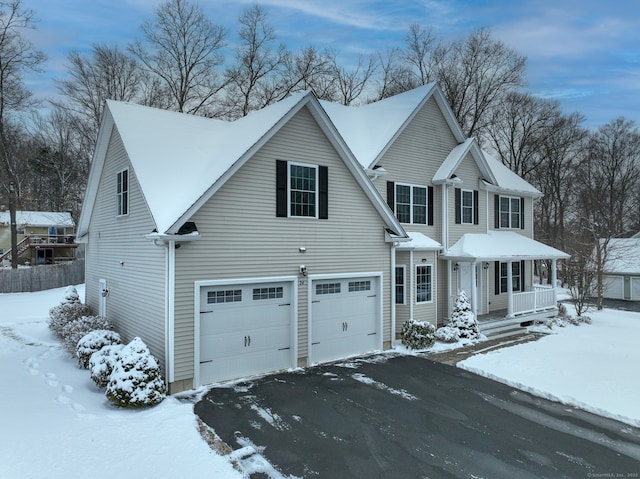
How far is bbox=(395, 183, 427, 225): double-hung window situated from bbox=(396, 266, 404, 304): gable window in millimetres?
2070

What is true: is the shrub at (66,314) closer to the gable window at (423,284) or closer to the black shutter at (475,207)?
the gable window at (423,284)

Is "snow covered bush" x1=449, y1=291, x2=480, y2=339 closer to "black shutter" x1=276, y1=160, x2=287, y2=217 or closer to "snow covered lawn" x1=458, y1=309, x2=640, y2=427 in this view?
"snow covered lawn" x1=458, y1=309, x2=640, y2=427

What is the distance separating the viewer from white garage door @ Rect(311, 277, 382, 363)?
11.1 m

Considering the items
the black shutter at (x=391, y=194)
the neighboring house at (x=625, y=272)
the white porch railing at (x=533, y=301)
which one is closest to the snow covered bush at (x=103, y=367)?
the black shutter at (x=391, y=194)

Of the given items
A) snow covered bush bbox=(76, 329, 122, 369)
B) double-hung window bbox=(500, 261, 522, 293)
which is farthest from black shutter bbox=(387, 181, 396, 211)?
snow covered bush bbox=(76, 329, 122, 369)

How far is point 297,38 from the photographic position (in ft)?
97.2

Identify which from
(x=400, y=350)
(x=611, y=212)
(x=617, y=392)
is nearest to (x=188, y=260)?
(x=400, y=350)

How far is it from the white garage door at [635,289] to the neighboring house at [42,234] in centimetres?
4580

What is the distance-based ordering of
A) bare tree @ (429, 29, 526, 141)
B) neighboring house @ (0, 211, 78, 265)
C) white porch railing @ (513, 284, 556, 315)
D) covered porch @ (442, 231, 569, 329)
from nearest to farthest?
1. covered porch @ (442, 231, 569, 329)
2. white porch railing @ (513, 284, 556, 315)
3. bare tree @ (429, 29, 526, 141)
4. neighboring house @ (0, 211, 78, 265)

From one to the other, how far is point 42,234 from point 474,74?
4389 centimetres

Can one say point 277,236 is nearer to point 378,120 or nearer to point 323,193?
point 323,193

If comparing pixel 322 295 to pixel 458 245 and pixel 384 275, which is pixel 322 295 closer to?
pixel 384 275

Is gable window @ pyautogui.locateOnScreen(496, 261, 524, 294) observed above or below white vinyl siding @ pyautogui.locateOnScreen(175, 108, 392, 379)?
below

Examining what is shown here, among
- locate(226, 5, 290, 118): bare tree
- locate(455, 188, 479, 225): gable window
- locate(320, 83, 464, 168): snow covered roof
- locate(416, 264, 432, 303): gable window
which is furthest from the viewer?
locate(226, 5, 290, 118): bare tree
